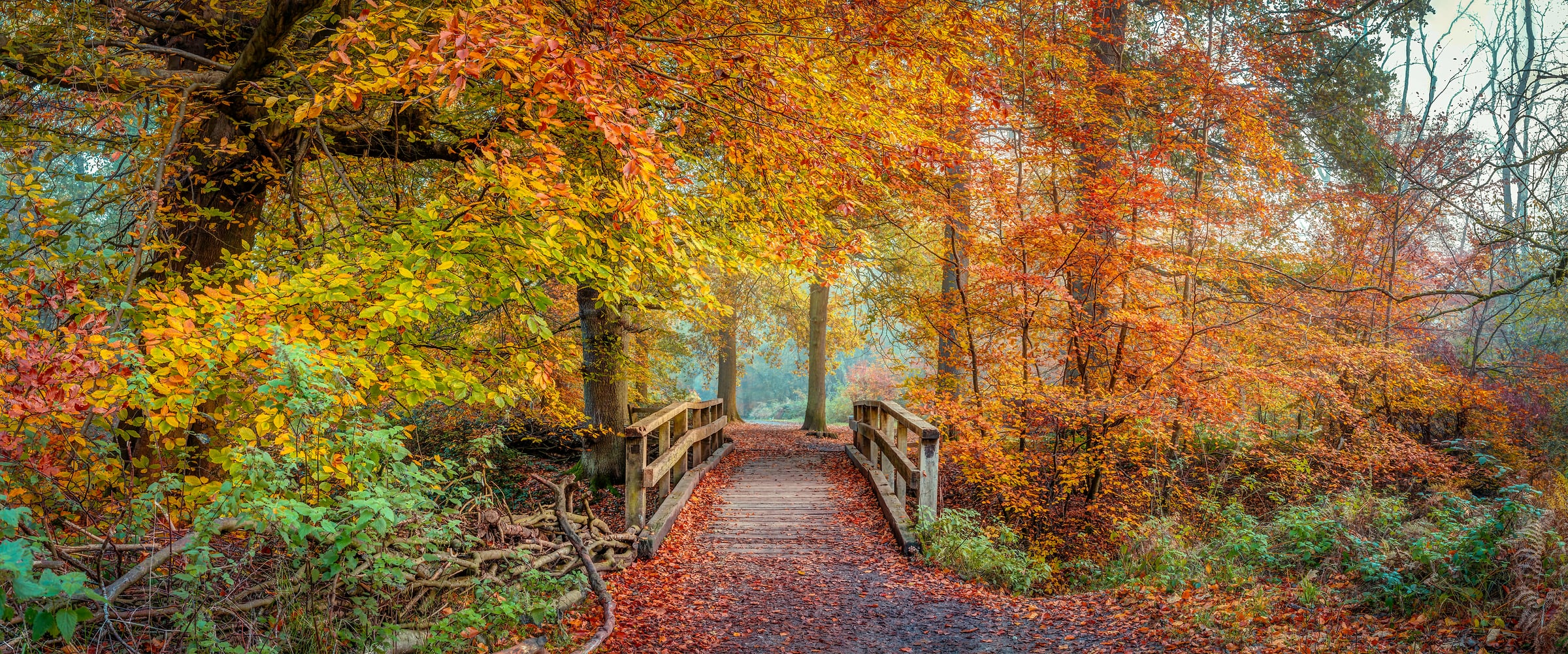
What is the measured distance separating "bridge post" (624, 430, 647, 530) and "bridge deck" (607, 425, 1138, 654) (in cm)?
37

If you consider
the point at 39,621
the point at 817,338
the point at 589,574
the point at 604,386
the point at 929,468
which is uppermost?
the point at 817,338

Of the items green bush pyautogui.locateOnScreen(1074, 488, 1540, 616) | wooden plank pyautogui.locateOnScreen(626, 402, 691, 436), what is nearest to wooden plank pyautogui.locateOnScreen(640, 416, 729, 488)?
wooden plank pyautogui.locateOnScreen(626, 402, 691, 436)

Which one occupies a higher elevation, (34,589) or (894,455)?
(34,589)

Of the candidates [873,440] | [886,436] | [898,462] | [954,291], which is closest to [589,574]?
[898,462]

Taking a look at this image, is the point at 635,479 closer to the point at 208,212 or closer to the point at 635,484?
the point at 635,484

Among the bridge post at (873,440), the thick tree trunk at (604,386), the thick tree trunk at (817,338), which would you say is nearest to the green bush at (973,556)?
the bridge post at (873,440)

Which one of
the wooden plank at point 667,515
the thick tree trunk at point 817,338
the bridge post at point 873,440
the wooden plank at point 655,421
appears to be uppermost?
the thick tree trunk at point 817,338

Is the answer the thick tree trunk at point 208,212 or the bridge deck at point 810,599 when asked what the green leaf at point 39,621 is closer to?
the bridge deck at point 810,599

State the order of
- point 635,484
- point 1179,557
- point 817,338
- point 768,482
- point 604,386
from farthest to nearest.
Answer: point 817,338, point 768,482, point 604,386, point 635,484, point 1179,557

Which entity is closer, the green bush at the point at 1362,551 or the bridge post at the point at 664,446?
the green bush at the point at 1362,551

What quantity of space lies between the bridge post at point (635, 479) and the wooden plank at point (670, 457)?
0.05 m

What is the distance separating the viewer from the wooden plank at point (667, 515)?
6.27 metres

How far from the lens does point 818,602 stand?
5.32 m

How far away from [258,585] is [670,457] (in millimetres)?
4646
